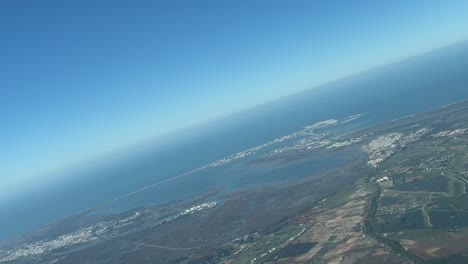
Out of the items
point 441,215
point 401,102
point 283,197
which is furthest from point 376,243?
point 401,102

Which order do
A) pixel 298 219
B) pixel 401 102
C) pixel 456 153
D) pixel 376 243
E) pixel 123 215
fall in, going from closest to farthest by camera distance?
pixel 376 243
pixel 298 219
pixel 456 153
pixel 123 215
pixel 401 102

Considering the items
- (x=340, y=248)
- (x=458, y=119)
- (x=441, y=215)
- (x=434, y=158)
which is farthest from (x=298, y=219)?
(x=458, y=119)

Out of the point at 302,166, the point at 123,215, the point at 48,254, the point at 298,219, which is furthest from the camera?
the point at 123,215

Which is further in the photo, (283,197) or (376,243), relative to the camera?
(283,197)

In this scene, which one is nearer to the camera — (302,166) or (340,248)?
(340,248)

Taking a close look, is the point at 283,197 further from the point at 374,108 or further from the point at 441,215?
the point at 374,108

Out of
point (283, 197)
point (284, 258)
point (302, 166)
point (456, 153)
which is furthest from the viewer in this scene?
point (302, 166)

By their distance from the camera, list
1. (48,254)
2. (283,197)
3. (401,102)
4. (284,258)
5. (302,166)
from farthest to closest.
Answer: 1. (401,102)
2. (302,166)
3. (48,254)
4. (283,197)
5. (284,258)

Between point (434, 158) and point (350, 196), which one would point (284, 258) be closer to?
point (350, 196)

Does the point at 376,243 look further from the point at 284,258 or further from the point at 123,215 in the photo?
the point at 123,215
